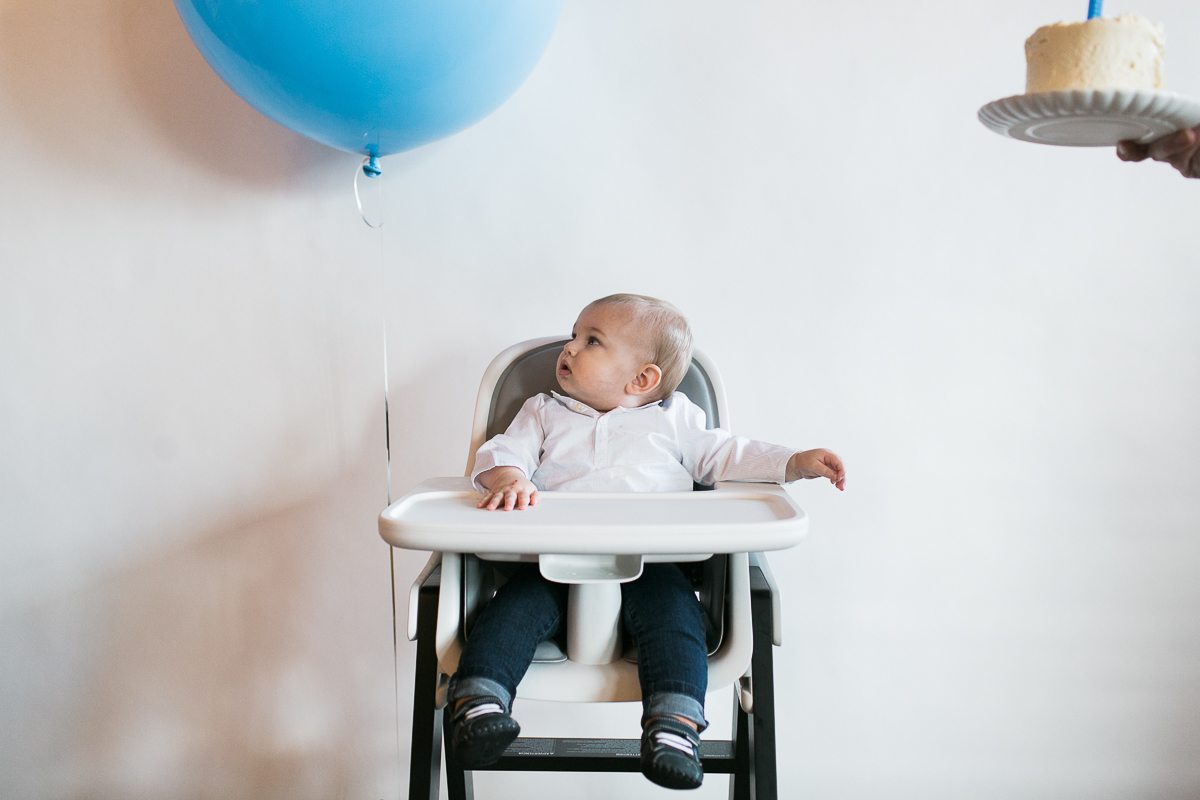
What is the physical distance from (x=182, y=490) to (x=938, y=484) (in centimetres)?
135

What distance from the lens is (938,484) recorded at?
173 centimetres

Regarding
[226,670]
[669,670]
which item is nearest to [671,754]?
[669,670]

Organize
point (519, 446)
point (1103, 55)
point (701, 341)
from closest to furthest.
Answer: point (1103, 55)
point (519, 446)
point (701, 341)

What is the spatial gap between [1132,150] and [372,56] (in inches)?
37.0

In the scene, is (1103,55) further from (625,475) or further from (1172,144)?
(625,475)

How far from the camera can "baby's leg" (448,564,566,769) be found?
1092mm

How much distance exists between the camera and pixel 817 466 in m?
1.29

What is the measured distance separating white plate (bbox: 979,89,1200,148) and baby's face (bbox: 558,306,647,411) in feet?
1.85

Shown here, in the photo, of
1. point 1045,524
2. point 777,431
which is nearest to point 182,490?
point 777,431

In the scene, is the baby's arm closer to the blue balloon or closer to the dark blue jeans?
the dark blue jeans

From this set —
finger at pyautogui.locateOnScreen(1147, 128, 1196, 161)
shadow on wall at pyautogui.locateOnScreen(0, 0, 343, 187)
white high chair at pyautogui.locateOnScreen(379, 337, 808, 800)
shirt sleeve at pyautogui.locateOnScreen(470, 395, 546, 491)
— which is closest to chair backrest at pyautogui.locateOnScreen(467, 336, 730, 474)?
shirt sleeve at pyautogui.locateOnScreen(470, 395, 546, 491)

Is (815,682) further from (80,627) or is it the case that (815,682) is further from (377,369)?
(80,627)

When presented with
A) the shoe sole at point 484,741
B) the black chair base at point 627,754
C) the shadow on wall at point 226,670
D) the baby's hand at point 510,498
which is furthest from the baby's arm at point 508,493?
the shadow on wall at point 226,670

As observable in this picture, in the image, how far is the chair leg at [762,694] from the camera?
4.00 feet
